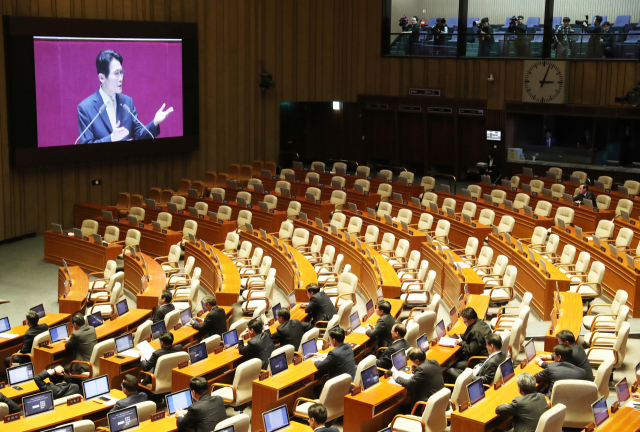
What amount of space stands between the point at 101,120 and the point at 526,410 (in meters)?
13.9

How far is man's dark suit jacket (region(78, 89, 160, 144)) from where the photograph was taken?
1775 cm

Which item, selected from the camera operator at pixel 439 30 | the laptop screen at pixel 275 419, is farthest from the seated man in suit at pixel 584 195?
the laptop screen at pixel 275 419

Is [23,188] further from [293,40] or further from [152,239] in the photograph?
[293,40]

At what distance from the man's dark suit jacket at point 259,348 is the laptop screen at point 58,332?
2.49 m

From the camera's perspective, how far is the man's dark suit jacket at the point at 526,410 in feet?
21.7

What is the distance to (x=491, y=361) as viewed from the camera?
25.6ft

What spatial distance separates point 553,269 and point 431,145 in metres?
12.2

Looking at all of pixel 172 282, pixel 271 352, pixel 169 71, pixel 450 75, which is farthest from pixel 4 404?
pixel 450 75

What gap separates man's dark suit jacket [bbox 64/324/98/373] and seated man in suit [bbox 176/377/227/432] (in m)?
2.57

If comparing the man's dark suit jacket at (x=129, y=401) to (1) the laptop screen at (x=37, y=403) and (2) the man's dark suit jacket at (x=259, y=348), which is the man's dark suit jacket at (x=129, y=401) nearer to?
(1) the laptop screen at (x=37, y=403)

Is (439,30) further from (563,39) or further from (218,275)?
(218,275)

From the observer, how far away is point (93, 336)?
940 centimetres

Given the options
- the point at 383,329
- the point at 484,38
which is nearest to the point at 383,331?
the point at 383,329

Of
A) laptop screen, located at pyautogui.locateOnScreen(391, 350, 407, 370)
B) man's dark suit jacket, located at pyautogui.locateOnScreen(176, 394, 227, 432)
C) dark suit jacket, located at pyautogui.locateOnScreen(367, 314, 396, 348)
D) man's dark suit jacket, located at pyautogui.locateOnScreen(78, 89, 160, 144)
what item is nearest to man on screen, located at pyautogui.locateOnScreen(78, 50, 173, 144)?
man's dark suit jacket, located at pyautogui.locateOnScreen(78, 89, 160, 144)
